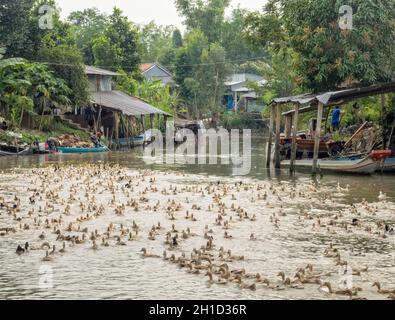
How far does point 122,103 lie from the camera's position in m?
52.5

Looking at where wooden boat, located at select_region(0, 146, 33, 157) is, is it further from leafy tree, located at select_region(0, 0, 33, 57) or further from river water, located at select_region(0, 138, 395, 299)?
river water, located at select_region(0, 138, 395, 299)

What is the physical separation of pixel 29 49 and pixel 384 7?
2631 cm

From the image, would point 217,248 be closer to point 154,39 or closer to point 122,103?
point 122,103

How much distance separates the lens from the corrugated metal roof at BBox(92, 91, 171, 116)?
4972 cm

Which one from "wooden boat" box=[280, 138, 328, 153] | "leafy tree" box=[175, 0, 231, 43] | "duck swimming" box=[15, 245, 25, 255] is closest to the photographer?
"duck swimming" box=[15, 245, 25, 255]

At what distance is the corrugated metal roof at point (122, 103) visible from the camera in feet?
163

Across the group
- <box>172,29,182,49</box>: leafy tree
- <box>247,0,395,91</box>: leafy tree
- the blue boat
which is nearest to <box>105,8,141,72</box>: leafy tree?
the blue boat

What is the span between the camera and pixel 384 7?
3198cm

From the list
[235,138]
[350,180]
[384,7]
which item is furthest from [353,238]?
[235,138]

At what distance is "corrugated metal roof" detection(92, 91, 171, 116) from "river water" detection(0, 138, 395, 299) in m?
23.0

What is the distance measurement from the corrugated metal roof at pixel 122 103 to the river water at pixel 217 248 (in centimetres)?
2297

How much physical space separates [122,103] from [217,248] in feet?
125

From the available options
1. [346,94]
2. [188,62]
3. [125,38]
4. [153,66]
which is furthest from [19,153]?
[153,66]
